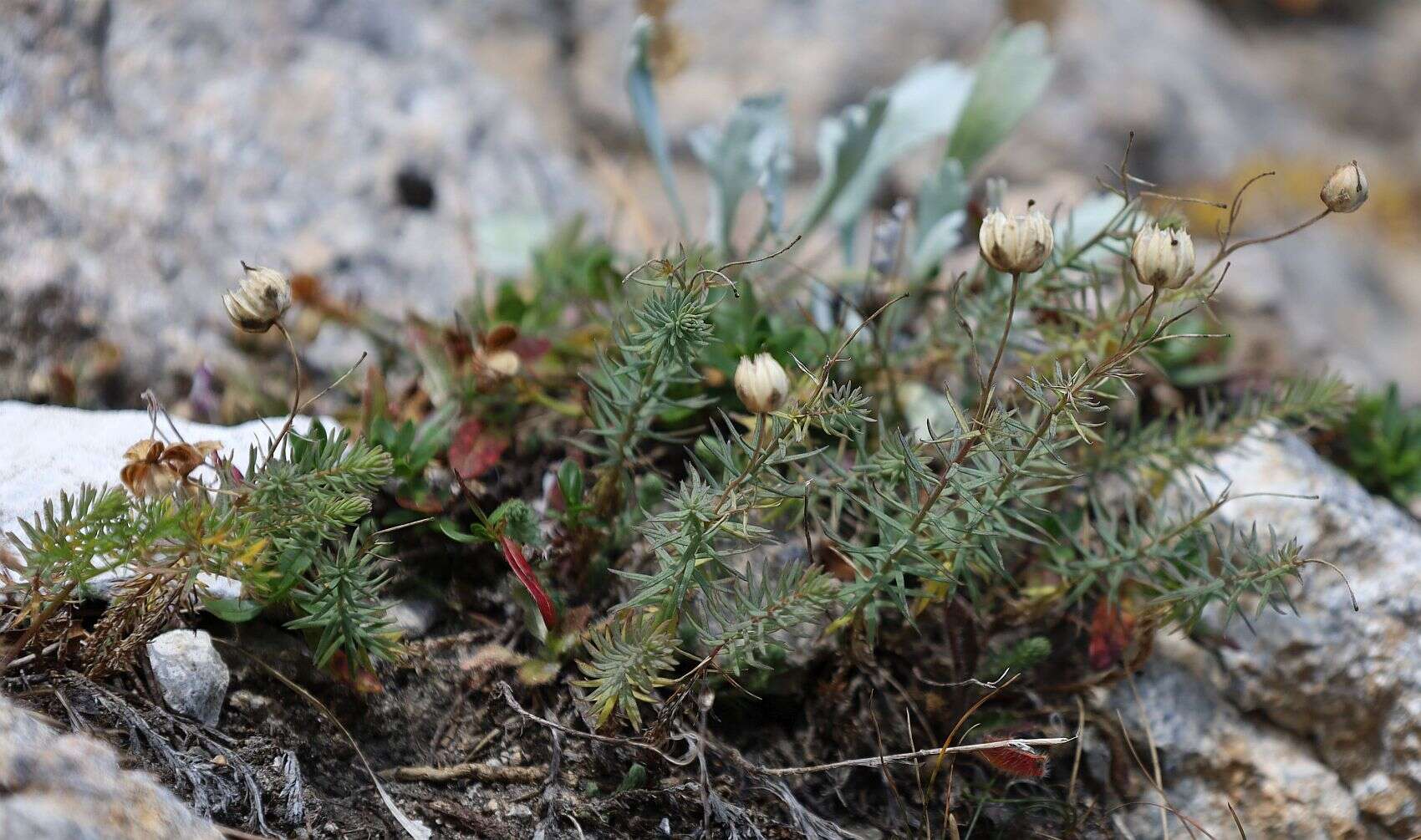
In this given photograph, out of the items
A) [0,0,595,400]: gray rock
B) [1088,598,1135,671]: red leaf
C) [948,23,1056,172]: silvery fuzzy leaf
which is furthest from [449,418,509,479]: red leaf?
[948,23,1056,172]: silvery fuzzy leaf

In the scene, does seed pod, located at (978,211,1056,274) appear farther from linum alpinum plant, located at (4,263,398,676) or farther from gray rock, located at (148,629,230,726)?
gray rock, located at (148,629,230,726)

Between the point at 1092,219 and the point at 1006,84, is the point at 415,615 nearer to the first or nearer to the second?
Result: the point at 1092,219

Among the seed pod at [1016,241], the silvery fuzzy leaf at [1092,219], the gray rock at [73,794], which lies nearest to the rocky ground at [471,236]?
the gray rock at [73,794]

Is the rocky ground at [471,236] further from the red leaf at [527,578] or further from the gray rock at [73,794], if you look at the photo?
the red leaf at [527,578]

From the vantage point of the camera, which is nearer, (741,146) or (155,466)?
(155,466)

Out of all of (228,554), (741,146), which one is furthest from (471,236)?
(228,554)

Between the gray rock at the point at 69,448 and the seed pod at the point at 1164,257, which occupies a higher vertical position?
the seed pod at the point at 1164,257

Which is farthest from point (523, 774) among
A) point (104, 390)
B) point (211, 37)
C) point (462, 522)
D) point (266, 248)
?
point (211, 37)
